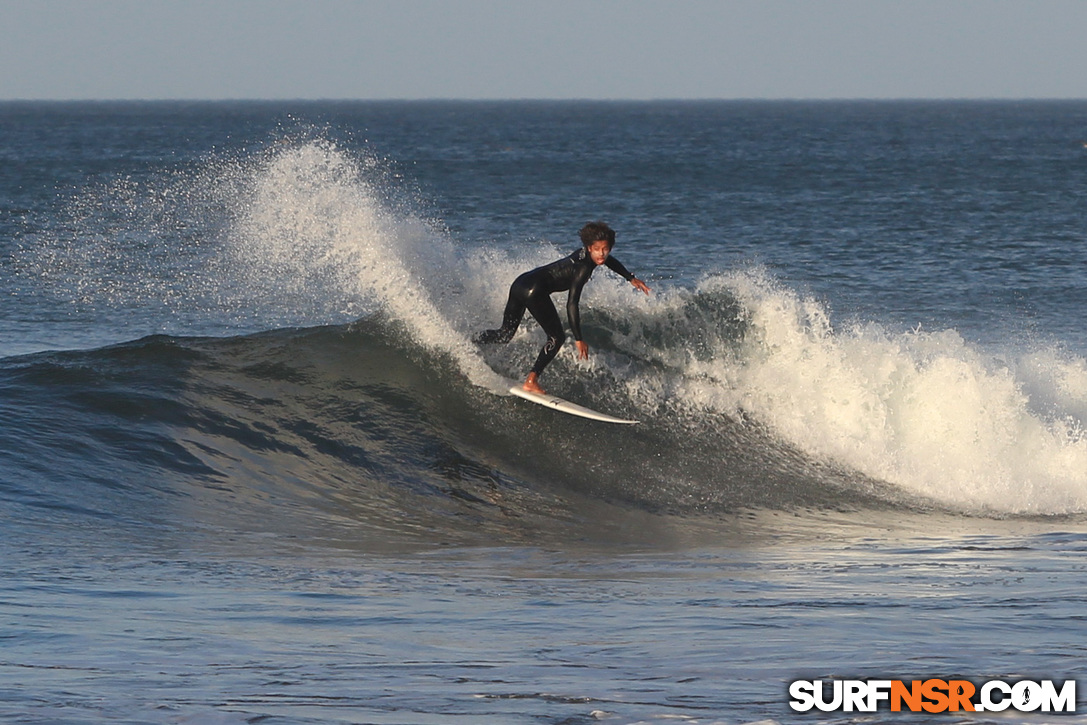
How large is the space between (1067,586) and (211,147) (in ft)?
246

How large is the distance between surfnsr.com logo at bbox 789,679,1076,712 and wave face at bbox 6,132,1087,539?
13.1ft

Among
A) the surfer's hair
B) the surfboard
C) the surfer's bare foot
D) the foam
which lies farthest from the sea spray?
the surfer's hair

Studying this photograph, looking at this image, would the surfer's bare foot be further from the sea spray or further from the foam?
the sea spray

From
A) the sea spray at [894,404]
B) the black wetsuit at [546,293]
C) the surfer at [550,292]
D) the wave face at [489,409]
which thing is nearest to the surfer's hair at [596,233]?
the surfer at [550,292]

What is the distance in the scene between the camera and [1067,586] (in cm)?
666

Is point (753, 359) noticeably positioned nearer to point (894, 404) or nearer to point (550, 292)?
point (894, 404)

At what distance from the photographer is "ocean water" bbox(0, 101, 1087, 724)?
17.0ft

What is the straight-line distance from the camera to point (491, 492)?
966 centimetres

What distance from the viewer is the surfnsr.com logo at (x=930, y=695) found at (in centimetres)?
463

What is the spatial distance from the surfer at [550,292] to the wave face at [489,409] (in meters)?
0.81

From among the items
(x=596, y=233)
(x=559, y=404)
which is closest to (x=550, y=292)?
(x=596, y=233)

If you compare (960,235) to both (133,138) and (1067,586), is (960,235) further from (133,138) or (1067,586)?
(133,138)

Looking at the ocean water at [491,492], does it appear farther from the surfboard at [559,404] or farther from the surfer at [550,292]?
the surfer at [550,292]


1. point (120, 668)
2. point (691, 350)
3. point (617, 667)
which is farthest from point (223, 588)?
point (691, 350)
